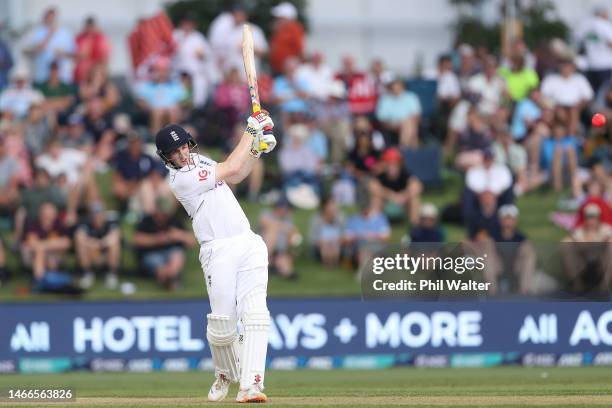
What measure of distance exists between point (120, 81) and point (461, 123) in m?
6.55

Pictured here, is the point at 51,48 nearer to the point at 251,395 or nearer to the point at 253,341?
the point at 253,341

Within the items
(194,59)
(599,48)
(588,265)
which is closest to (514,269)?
(588,265)

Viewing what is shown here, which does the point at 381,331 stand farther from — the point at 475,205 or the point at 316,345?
the point at 475,205

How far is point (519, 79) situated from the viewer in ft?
76.0

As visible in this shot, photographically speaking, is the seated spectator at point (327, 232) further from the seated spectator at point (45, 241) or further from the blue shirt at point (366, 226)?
the seated spectator at point (45, 241)

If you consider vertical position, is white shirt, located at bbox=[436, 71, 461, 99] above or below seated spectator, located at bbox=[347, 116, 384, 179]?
above

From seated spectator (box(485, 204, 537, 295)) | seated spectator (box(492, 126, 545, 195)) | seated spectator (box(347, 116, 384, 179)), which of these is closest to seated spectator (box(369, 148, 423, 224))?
seated spectator (box(347, 116, 384, 179))

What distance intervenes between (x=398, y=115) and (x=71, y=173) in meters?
5.34

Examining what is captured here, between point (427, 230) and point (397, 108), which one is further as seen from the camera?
point (397, 108)

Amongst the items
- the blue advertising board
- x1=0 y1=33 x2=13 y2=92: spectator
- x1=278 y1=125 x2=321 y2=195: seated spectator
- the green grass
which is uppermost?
x1=0 y1=33 x2=13 y2=92: spectator

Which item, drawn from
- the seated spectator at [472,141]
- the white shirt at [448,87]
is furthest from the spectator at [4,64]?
the seated spectator at [472,141]

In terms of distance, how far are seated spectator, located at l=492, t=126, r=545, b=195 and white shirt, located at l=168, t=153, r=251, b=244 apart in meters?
11.4

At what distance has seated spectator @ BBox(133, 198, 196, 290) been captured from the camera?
19.0 m

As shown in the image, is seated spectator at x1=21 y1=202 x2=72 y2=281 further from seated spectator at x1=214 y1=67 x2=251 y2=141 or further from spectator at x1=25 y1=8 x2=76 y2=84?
spectator at x1=25 y1=8 x2=76 y2=84
